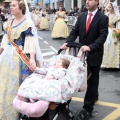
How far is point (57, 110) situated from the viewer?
11.4ft

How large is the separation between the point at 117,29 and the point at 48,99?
15.3 feet

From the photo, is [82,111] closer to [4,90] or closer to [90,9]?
[4,90]

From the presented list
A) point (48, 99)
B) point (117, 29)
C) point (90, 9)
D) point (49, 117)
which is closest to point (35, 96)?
point (48, 99)

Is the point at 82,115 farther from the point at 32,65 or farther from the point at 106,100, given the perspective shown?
the point at 106,100

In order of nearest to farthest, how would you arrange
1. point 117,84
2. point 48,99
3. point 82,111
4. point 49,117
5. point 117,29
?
point 48,99, point 49,117, point 82,111, point 117,84, point 117,29

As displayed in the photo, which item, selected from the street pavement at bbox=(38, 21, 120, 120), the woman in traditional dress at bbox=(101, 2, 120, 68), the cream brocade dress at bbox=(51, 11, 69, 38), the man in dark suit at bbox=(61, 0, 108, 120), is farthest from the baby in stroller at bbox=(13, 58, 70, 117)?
the cream brocade dress at bbox=(51, 11, 69, 38)

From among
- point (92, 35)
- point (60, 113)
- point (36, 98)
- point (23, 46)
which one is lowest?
point (60, 113)

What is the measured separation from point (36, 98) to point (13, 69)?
93 cm

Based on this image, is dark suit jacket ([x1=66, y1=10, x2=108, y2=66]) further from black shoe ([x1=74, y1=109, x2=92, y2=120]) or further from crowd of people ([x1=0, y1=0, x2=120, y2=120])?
black shoe ([x1=74, y1=109, x2=92, y2=120])

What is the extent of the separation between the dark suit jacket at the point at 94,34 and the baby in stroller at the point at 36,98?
0.52 meters

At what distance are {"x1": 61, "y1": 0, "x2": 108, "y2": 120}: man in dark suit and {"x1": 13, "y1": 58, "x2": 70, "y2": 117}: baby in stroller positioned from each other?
35cm

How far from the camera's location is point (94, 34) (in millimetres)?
4047

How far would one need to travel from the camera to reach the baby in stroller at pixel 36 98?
3188mm

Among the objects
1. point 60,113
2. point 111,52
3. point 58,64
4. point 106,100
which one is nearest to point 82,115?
point 60,113
